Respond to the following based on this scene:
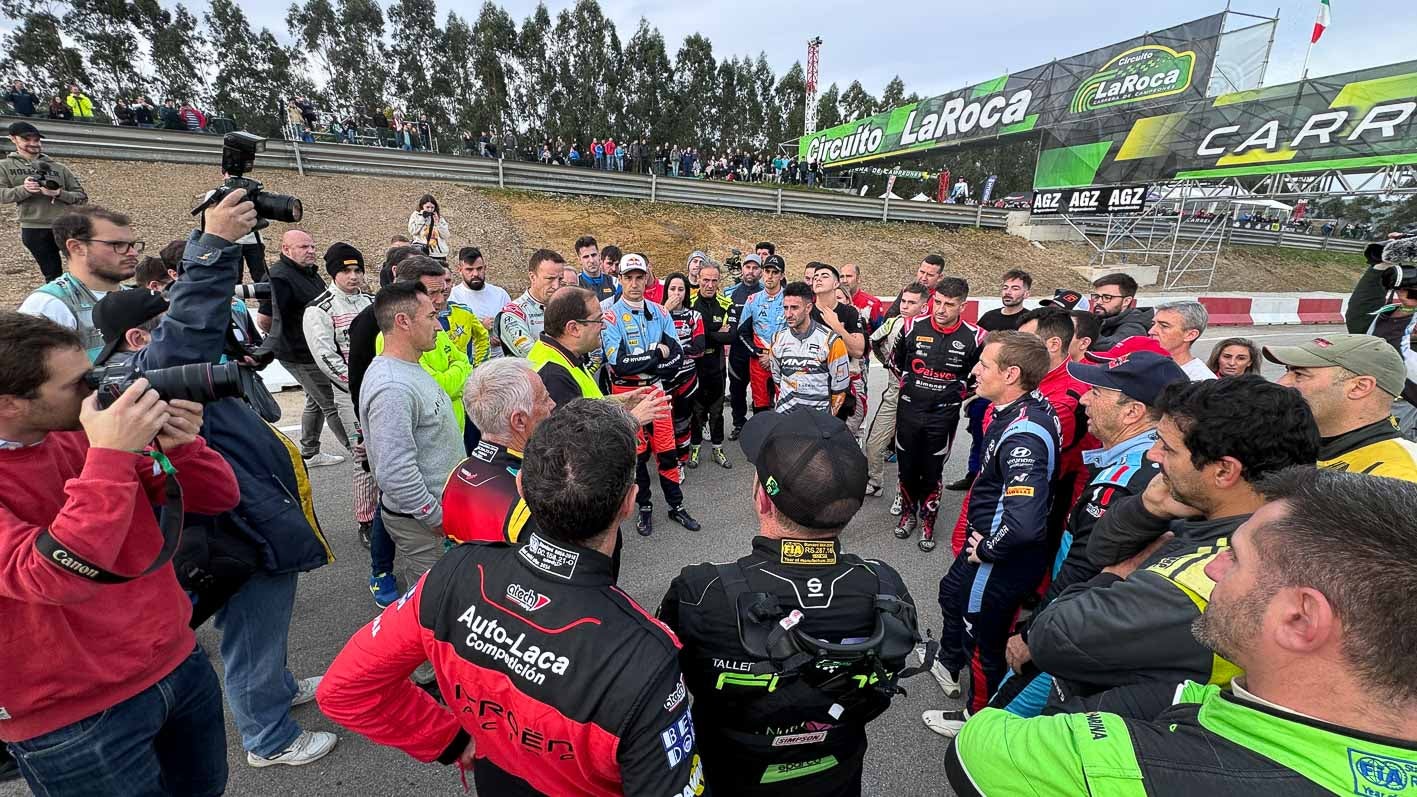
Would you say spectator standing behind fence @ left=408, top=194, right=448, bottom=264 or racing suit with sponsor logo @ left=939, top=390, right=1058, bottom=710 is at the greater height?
spectator standing behind fence @ left=408, top=194, right=448, bottom=264

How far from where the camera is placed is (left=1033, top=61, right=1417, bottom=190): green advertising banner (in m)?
13.1

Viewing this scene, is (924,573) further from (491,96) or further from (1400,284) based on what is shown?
(491,96)

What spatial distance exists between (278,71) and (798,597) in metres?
59.4

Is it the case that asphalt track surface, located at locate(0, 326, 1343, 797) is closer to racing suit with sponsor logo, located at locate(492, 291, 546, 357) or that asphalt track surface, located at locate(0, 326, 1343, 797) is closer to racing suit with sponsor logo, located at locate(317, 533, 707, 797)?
racing suit with sponsor logo, located at locate(317, 533, 707, 797)

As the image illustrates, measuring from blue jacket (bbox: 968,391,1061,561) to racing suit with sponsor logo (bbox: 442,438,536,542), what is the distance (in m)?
2.05

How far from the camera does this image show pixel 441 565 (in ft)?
4.53

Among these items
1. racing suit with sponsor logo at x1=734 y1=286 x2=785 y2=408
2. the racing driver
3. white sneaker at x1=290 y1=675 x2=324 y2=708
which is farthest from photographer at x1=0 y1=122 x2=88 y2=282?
the racing driver

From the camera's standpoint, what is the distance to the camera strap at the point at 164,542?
4.30 feet

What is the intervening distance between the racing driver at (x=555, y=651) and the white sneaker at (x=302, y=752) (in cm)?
144

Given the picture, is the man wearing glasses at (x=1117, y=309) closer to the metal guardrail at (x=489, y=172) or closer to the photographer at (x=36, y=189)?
the photographer at (x=36, y=189)

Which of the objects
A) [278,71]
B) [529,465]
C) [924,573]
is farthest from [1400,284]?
[278,71]

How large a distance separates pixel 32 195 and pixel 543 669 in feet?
29.2

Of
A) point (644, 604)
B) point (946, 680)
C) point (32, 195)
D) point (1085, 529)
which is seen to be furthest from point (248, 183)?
point (32, 195)

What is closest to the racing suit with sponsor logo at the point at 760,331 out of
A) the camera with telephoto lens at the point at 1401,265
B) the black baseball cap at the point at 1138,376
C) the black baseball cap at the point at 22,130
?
the black baseball cap at the point at 1138,376
